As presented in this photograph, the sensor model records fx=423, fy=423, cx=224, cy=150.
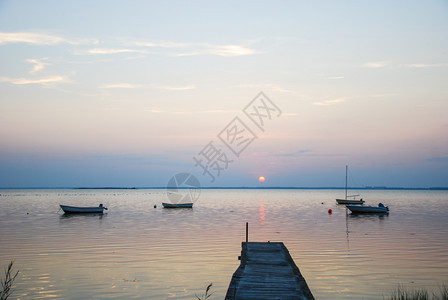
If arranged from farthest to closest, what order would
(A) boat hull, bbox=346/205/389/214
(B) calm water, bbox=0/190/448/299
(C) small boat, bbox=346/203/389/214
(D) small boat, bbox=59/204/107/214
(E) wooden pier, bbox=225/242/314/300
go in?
(C) small boat, bbox=346/203/389/214 < (A) boat hull, bbox=346/205/389/214 < (D) small boat, bbox=59/204/107/214 < (B) calm water, bbox=0/190/448/299 < (E) wooden pier, bbox=225/242/314/300

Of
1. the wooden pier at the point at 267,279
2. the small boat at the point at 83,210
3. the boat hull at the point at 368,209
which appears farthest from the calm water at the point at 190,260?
the boat hull at the point at 368,209

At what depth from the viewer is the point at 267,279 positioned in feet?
60.9

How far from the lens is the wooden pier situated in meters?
15.9

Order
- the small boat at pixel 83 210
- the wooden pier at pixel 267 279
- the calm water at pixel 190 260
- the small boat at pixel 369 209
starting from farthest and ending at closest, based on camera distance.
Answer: the small boat at pixel 369 209 < the small boat at pixel 83 210 < the calm water at pixel 190 260 < the wooden pier at pixel 267 279

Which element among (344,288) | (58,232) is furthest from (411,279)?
(58,232)

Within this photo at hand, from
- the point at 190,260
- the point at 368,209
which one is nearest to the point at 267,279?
the point at 190,260

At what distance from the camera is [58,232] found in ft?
150

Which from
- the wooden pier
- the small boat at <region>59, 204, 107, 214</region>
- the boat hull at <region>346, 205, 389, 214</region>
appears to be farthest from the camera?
the boat hull at <region>346, 205, 389, 214</region>

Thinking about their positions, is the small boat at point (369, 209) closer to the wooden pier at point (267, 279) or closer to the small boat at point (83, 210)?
the small boat at point (83, 210)

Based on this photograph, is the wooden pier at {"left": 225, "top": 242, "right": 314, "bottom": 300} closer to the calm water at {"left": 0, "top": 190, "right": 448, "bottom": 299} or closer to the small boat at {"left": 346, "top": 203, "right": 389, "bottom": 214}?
the calm water at {"left": 0, "top": 190, "right": 448, "bottom": 299}

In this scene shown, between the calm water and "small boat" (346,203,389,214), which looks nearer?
the calm water

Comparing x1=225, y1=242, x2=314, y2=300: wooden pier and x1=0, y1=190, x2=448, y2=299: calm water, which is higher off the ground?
x1=225, y1=242, x2=314, y2=300: wooden pier

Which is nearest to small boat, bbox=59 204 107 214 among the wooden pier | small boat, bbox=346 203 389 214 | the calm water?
the calm water

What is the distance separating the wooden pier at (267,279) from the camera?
52.1ft
